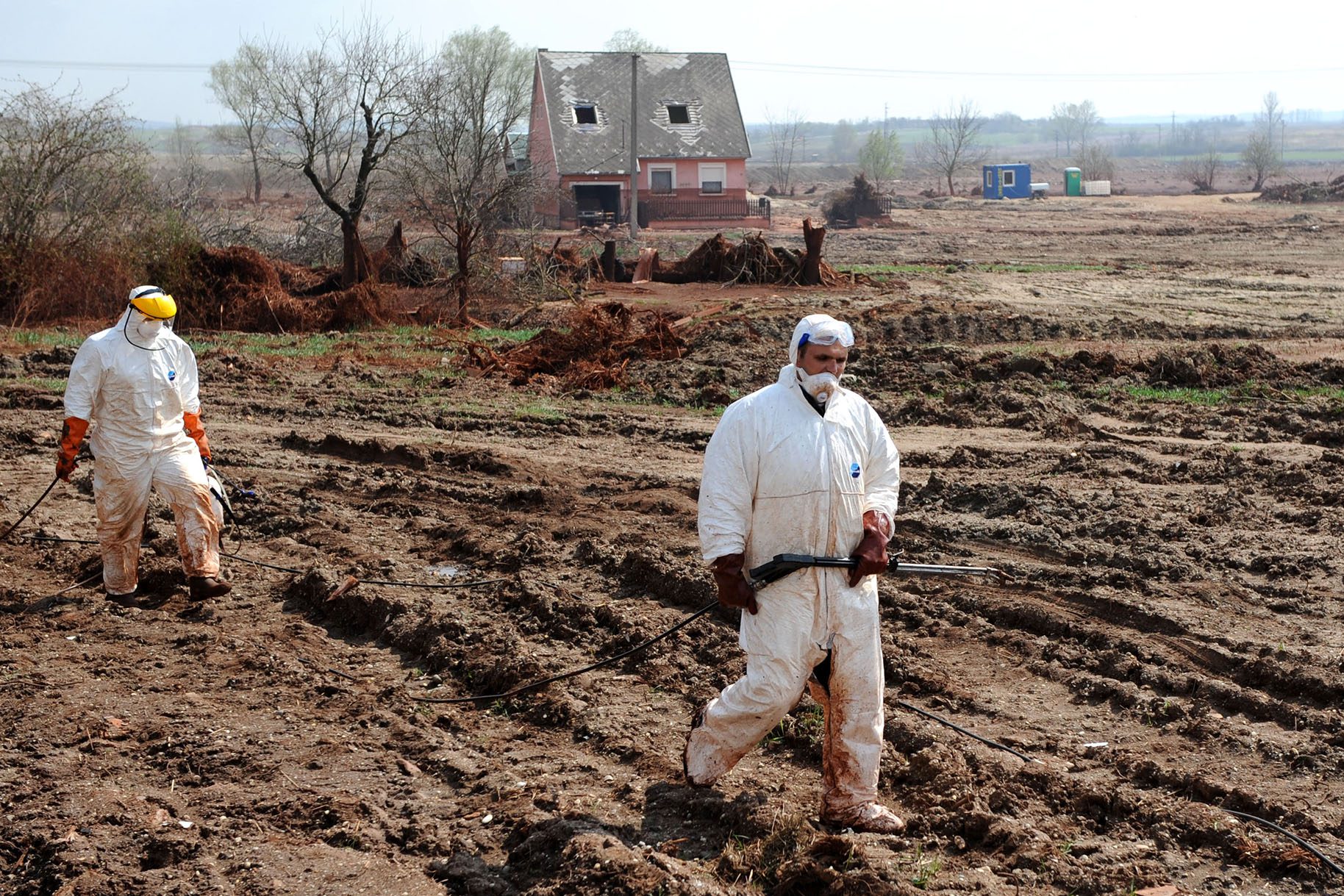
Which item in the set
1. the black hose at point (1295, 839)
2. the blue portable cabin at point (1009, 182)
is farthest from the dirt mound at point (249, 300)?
the blue portable cabin at point (1009, 182)

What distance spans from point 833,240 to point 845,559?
36.4m

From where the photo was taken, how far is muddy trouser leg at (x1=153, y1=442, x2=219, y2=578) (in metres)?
7.80

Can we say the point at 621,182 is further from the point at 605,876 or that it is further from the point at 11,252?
the point at 605,876

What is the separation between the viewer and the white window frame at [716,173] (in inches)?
2067

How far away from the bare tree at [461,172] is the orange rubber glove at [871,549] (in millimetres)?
17290

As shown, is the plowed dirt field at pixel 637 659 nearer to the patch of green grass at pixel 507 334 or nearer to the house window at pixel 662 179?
the patch of green grass at pixel 507 334

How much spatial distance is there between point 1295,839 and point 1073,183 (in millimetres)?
67980

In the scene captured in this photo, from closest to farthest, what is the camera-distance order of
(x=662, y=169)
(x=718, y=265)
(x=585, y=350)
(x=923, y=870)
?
(x=923, y=870) → (x=585, y=350) → (x=718, y=265) → (x=662, y=169)

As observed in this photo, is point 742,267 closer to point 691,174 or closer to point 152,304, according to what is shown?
point 152,304

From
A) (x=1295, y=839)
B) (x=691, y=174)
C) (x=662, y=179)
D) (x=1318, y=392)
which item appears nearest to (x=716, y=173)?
(x=691, y=174)

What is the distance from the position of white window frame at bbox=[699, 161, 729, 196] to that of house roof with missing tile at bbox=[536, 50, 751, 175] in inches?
21.3

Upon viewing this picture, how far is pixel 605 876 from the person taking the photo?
14.8ft

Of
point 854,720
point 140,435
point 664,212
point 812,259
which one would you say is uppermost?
point 664,212

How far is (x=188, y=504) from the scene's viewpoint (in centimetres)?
782
